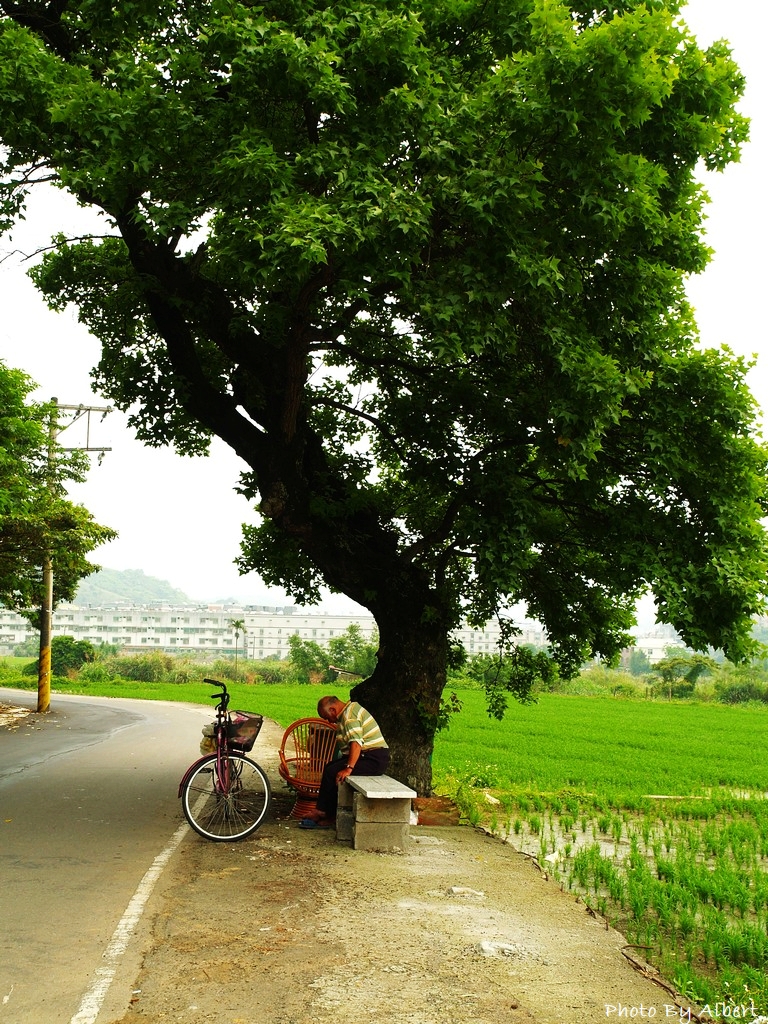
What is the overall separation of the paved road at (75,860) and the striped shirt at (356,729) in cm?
197

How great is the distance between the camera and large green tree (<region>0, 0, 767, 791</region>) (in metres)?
8.02

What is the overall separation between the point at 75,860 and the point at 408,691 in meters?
4.69

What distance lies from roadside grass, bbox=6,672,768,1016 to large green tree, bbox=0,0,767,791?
2.31 m

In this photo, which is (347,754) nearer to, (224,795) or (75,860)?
(224,795)

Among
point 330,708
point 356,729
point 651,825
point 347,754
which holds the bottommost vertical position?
point 651,825

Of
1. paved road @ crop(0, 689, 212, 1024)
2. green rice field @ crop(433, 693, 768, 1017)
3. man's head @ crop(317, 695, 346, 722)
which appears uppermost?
man's head @ crop(317, 695, 346, 722)

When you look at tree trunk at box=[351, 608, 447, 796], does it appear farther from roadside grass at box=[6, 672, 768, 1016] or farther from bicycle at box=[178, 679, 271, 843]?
bicycle at box=[178, 679, 271, 843]

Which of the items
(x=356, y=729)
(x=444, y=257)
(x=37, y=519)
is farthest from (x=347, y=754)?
(x=37, y=519)

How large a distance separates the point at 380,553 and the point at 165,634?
173 meters

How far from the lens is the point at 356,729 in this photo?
9469mm

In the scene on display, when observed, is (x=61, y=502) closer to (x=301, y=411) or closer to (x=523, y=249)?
(x=301, y=411)

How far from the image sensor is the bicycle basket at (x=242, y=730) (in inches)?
356

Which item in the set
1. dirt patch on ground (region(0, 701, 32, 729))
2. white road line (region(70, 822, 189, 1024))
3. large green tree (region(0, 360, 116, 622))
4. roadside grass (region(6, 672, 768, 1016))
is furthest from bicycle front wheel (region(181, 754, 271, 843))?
dirt patch on ground (region(0, 701, 32, 729))

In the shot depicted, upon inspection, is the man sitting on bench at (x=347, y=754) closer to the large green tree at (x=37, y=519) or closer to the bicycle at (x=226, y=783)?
the bicycle at (x=226, y=783)
